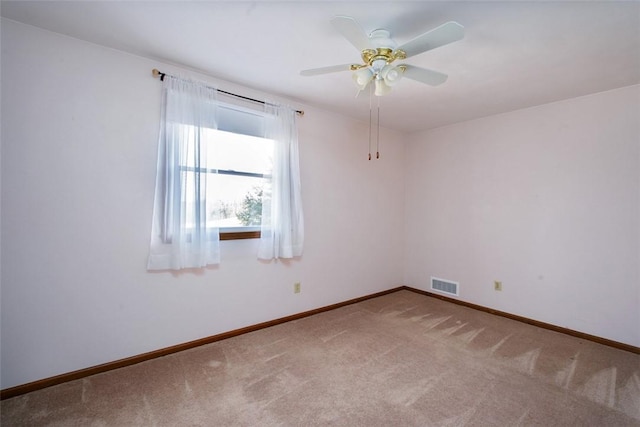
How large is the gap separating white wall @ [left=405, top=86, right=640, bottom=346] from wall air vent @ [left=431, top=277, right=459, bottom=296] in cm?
7

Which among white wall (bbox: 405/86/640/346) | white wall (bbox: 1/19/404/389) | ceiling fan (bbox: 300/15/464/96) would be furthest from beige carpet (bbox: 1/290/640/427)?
ceiling fan (bbox: 300/15/464/96)

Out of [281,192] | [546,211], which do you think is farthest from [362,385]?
[546,211]

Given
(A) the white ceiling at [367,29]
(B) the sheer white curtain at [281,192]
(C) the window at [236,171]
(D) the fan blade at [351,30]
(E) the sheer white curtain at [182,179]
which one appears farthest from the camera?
(B) the sheer white curtain at [281,192]

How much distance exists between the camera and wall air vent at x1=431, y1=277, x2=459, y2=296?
3.92 m

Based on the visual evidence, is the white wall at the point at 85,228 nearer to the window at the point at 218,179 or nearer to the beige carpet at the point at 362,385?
the window at the point at 218,179

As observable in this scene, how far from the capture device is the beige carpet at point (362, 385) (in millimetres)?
1747

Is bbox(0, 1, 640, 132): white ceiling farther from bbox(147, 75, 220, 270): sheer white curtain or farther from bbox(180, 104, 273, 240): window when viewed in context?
bbox(180, 104, 273, 240): window

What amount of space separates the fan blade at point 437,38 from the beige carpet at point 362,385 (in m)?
2.22

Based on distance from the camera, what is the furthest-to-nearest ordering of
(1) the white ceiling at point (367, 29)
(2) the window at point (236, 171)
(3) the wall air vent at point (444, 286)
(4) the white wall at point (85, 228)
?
(3) the wall air vent at point (444, 286), (2) the window at point (236, 171), (4) the white wall at point (85, 228), (1) the white ceiling at point (367, 29)

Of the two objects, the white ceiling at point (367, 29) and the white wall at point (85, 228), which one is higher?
the white ceiling at point (367, 29)

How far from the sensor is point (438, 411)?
1.81 m

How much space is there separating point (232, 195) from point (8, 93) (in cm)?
164

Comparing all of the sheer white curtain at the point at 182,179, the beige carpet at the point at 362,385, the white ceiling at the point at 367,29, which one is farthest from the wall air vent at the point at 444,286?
the sheer white curtain at the point at 182,179

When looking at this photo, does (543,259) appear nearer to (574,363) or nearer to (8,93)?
(574,363)
